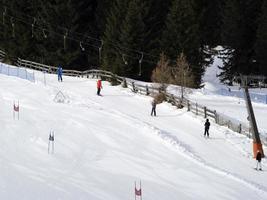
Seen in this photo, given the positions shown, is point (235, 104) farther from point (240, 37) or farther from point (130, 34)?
point (240, 37)

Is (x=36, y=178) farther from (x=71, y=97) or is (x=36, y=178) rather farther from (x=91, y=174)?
(x=71, y=97)

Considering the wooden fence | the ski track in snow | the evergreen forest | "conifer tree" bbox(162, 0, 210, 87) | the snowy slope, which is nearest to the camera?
the snowy slope

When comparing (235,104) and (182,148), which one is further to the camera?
(235,104)

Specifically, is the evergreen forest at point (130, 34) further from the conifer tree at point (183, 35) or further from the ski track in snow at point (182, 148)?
the ski track in snow at point (182, 148)

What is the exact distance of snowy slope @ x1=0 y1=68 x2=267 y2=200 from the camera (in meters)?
24.7

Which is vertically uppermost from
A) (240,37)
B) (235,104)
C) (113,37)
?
(240,37)

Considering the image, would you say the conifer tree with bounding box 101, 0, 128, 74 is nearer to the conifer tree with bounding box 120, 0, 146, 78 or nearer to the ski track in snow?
the conifer tree with bounding box 120, 0, 146, 78

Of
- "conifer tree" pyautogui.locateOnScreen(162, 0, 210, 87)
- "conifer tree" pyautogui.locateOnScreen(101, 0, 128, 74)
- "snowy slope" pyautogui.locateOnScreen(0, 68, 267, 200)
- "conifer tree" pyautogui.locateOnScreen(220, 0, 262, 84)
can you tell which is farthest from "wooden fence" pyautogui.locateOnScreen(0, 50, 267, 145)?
"conifer tree" pyautogui.locateOnScreen(220, 0, 262, 84)

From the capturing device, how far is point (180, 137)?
115 ft

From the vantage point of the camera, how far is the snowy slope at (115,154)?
24.7 metres

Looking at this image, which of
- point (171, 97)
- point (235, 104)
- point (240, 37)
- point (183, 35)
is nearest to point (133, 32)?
point (183, 35)

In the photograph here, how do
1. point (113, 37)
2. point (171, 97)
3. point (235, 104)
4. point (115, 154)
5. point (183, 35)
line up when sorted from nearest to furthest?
point (115, 154) → point (171, 97) → point (235, 104) → point (183, 35) → point (113, 37)

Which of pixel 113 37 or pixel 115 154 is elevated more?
pixel 113 37

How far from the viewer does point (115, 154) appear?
99.3 ft
